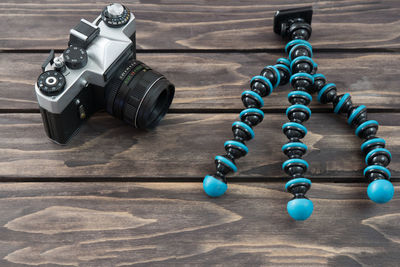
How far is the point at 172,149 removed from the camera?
1.04m

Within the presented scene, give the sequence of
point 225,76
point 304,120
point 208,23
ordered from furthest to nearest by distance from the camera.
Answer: point 208,23 → point 225,76 → point 304,120

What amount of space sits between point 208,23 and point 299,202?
0.58 metres

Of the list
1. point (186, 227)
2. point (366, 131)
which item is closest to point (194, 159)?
point (186, 227)

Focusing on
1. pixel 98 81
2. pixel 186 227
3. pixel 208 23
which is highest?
pixel 208 23

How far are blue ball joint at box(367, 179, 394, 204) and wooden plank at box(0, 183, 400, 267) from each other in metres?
0.05

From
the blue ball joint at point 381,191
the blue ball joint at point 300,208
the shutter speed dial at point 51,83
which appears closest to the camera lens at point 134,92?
the shutter speed dial at point 51,83

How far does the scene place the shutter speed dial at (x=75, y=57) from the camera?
911 mm

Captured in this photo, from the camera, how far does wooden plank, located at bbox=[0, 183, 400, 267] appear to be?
35.5 inches

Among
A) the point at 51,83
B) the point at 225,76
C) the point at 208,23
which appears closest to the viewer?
the point at 51,83

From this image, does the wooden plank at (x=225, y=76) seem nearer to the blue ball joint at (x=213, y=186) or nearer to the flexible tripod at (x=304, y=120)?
the flexible tripod at (x=304, y=120)

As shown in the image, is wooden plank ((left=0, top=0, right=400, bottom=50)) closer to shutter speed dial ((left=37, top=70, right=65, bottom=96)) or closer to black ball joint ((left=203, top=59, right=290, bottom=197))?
black ball joint ((left=203, top=59, right=290, bottom=197))

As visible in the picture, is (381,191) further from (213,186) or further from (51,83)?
(51,83)

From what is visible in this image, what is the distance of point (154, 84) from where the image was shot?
0.97m

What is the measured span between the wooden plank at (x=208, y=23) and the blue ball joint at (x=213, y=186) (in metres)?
0.41
